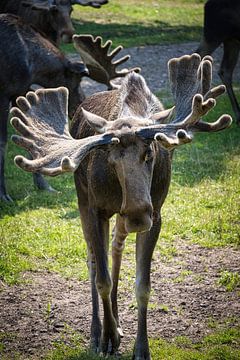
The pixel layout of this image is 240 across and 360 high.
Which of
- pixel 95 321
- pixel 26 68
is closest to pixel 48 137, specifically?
pixel 95 321

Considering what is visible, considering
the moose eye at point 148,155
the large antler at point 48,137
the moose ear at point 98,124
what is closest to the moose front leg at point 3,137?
the large antler at point 48,137

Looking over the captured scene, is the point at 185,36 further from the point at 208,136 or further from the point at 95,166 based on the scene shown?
the point at 95,166

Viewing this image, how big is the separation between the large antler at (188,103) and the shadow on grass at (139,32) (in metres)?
13.0

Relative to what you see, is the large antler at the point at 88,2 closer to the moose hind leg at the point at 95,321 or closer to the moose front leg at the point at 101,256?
→ the moose hind leg at the point at 95,321

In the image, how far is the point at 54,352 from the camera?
19.6ft

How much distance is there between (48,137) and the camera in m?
5.70

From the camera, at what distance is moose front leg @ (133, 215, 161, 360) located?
226 inches

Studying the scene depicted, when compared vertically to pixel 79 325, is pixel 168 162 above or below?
above

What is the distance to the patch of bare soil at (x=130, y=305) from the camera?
6.26 meters

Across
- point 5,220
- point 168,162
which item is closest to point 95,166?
point 168,162

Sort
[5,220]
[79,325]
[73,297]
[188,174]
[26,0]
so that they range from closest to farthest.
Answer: [79,325], [73,297], [5,220], [188,174], [26,0]

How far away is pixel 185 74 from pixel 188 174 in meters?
4.81

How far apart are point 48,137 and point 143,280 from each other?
4.16 ft

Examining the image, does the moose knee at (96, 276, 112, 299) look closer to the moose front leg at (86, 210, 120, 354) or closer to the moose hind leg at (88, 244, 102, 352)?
the moose front leg at (86, 210, 120, 354)
